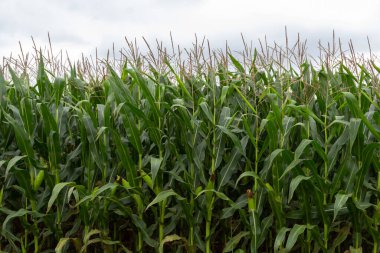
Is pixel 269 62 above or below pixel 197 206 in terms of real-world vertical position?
above

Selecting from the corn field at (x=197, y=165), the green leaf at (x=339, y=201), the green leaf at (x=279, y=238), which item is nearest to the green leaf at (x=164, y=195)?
the corn field at (x=197, y=165)

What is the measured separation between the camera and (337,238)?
421 cm

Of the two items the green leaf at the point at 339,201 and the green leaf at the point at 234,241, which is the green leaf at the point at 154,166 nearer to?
the green leaf at the point at 234,241

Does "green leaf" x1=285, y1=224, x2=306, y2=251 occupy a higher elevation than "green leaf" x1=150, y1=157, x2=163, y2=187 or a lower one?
lower

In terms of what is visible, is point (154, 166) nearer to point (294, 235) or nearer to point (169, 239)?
point (169, 239)

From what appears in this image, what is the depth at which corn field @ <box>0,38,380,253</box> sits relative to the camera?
4062 mm

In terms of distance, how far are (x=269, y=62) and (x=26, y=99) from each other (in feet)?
6.65

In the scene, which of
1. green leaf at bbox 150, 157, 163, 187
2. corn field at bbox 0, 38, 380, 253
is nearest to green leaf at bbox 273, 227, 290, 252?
corn field at bbox 0, 38, 380, 253

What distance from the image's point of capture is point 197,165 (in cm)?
414

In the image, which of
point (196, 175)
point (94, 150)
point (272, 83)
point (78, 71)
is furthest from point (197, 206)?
point (78, 71)

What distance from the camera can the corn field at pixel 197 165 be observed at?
13.3ft

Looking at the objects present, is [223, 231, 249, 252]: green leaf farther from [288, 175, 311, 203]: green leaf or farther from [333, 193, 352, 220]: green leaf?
[333, 193, 352, 220]: green leaf

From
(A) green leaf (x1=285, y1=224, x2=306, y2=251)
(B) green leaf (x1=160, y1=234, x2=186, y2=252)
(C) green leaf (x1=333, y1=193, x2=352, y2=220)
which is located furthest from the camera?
(B) green leaf (x1=160, y1=234, x2=186, y2=252)

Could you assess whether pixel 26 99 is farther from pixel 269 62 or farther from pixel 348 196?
pixel 348 196
